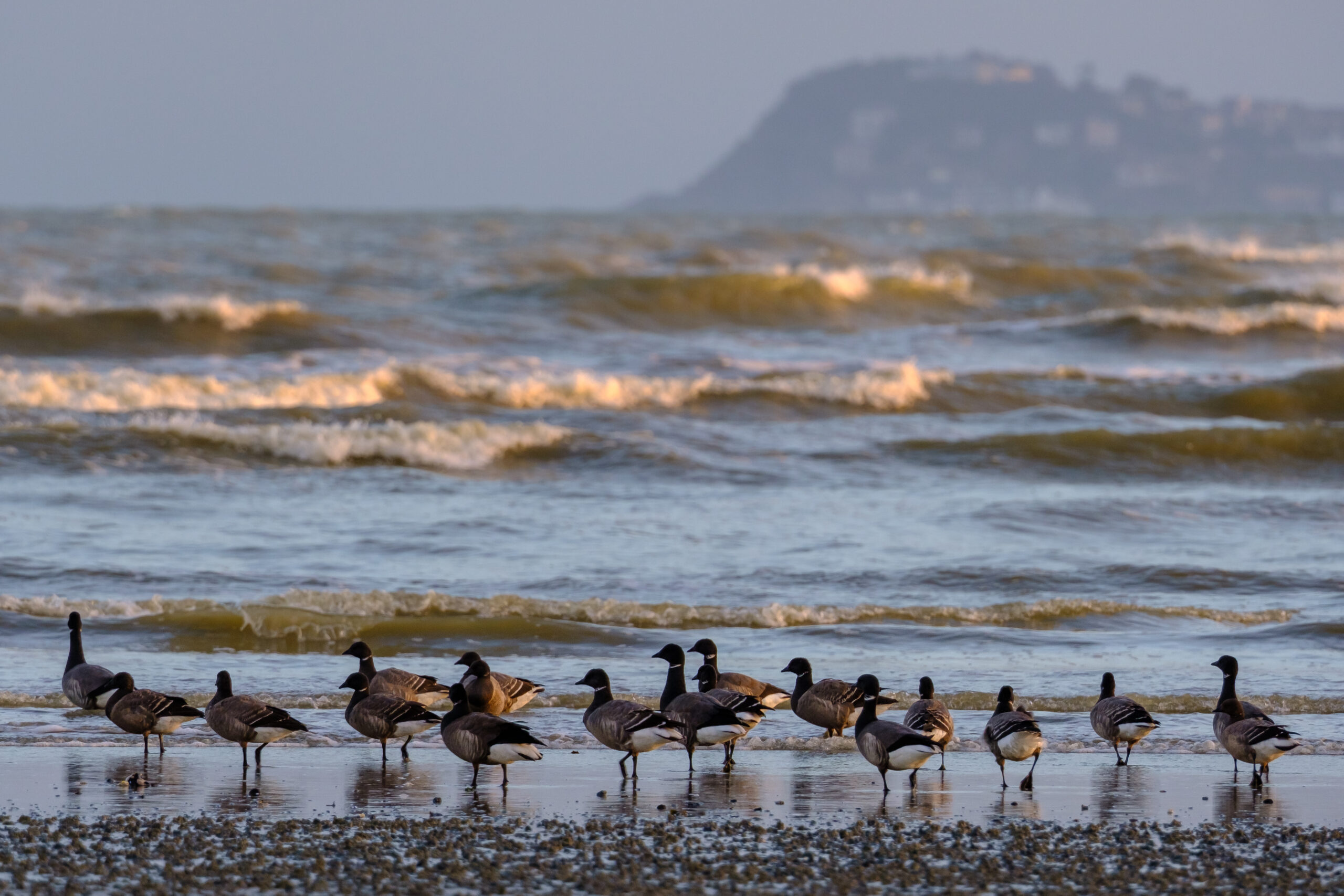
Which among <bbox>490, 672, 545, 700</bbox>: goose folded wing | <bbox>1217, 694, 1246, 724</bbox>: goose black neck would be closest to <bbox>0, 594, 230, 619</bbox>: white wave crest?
<bbox>490, 672, 545, 700</bbox>: goose folded wing

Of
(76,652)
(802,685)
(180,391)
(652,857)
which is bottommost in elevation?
(652,857)

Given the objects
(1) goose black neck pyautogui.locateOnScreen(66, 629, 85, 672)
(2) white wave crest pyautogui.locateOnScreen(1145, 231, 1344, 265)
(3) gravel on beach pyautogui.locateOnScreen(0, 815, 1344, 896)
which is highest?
(2) white wave crest pyautogui.locateOnScreen(1145, 231, 1344, 265)

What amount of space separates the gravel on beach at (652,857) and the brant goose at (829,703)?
1673 millimetres

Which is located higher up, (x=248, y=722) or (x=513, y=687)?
(x=513, y=687)

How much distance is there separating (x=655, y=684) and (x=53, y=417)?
43.0ft

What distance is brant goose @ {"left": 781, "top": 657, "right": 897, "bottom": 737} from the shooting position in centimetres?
904

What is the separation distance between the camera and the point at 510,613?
1223 cm

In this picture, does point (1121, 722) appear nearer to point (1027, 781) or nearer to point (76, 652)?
point (1027, 781)

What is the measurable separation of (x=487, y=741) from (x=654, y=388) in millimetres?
17275

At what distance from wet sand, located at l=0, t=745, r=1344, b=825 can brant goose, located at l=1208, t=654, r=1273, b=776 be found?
21 cm

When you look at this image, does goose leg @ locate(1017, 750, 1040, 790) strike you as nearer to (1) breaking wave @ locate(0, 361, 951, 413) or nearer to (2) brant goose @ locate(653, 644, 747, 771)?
(2) brant goose @ locate(653, 644, 747, 771)

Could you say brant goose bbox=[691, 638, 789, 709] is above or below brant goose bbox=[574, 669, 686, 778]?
above

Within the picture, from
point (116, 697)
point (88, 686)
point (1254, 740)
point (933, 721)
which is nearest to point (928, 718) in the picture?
point (933, 721)

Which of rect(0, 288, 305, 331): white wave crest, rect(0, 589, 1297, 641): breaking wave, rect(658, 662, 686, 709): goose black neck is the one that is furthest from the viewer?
rect(0, 288, 305, 331): white wave crest
